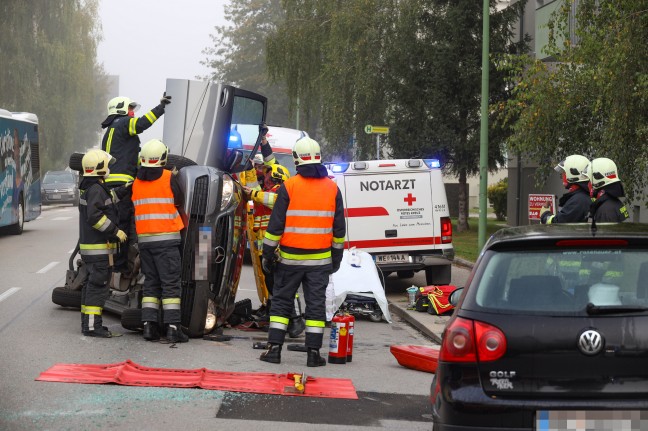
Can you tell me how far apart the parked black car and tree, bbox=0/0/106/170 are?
44.1 inches

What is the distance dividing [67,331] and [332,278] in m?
3.51

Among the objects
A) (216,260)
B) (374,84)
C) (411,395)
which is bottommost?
(411,395)

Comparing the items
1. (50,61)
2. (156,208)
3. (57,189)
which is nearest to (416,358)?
(156,208)

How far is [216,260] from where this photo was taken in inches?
415

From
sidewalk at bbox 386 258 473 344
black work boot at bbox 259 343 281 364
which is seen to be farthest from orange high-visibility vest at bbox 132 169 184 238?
sidewalk at bbox 386 258 473 344

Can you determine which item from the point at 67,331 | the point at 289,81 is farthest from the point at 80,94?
the point at 67,331

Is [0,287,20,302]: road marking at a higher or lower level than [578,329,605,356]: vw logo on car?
lower

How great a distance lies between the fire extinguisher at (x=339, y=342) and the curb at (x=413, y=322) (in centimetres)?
199

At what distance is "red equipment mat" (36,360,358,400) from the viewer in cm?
796

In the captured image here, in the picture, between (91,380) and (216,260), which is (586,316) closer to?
(91,380)

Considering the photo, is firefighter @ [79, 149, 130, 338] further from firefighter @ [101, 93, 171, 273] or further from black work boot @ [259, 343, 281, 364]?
black work boot @ [259, 343, 281, 364]

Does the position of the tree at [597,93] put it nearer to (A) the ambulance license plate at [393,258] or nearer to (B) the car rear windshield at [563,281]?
(A) the ambulance license plate at [393,258]

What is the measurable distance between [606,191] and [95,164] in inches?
192

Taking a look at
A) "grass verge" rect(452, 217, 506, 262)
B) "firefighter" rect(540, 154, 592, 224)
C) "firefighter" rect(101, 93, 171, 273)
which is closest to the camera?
"firefighter" rect(540, 154, 592, 224)
